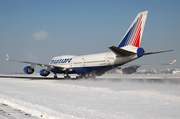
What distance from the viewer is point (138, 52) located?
62.5 feet

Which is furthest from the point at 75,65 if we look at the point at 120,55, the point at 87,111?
the point at 87,111

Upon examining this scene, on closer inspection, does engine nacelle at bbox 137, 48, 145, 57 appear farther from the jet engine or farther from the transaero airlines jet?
the jet engine

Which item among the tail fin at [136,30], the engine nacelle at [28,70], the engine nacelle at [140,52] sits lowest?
the engine nacelle at [28,70]

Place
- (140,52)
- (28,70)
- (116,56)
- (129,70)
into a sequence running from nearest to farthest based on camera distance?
(140,52)
(116,56)
(28,70)
(129,70)

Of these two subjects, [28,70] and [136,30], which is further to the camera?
[28,70]

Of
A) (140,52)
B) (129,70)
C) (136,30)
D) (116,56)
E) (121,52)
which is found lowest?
(129,70)

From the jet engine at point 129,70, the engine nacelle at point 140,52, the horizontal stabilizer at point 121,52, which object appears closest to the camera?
the horizontal stabilizer at point 121,52

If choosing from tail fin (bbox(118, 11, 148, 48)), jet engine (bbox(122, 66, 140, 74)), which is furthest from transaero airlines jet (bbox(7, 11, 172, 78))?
jet engine (bbox(122, 66, 140, 74))

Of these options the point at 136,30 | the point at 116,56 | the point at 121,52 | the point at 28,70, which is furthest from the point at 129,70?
the point at 28,70

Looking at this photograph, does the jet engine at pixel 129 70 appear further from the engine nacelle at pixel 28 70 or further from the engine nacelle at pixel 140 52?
the engine nacelle at pixel 28 70

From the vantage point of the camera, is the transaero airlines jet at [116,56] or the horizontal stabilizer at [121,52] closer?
the horizontal stabilizer at [121,52]

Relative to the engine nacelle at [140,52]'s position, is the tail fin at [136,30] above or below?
above

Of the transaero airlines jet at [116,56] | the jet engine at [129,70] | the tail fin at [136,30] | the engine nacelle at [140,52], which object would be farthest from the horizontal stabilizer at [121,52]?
the jet engine at [129,70]

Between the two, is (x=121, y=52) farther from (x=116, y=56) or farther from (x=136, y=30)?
(x=136, y=30)
